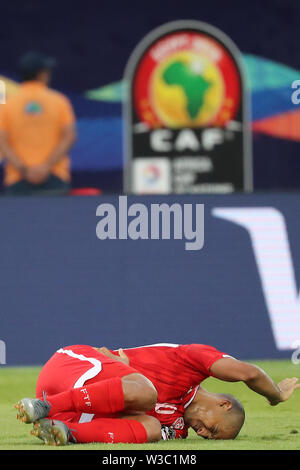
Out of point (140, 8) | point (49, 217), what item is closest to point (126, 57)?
point (140, 8)

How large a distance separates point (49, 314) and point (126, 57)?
5203 mm

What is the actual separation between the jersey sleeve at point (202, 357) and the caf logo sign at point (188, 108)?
8046mm

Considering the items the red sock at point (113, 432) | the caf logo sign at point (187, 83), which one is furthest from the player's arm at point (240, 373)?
the caf logo sign at point (187, 83)

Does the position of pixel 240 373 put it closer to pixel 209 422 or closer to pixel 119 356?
pixel 209 422

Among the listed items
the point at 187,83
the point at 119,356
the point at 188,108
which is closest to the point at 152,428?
the point at 119,356

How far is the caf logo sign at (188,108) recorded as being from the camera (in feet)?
49.6

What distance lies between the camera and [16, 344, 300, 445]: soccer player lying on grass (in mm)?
6723

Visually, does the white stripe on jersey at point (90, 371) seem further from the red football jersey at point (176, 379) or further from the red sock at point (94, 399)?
the red football jersey at point (176, 379)

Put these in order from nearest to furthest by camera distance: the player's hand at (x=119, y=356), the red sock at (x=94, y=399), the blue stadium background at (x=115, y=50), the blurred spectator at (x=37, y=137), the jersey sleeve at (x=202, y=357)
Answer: the red sock at (x=94, y=399) < the jersey sleeve at (x=202, y=357) < the player's hand at (x=119, y=356) < the blurred spectator at (x=37, y=137) < the blue stadium background at (x=115, y=50)

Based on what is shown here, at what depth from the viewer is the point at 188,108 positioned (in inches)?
603

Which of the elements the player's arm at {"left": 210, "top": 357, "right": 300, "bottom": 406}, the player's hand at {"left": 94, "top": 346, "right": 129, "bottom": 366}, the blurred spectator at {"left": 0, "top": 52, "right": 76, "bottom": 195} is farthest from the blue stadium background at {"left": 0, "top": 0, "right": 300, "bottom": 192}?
the player's arm at {"left": 210, "top": 357, "right": 300, "bottom": 406}

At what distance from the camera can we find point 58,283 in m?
10.6

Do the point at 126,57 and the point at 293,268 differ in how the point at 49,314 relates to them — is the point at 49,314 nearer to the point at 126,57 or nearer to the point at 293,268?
the point at 293,268

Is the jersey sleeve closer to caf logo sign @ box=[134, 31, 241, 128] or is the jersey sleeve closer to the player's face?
the player's face
